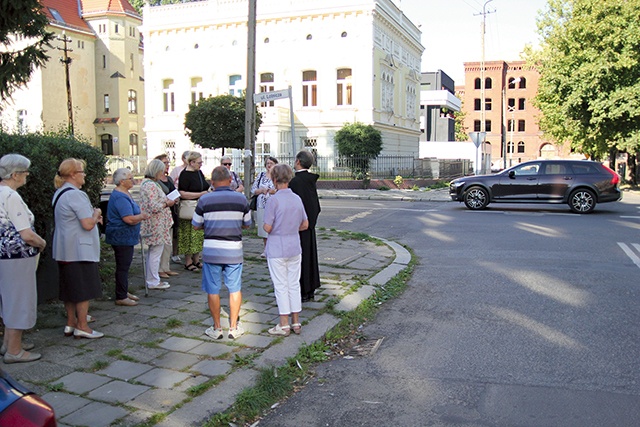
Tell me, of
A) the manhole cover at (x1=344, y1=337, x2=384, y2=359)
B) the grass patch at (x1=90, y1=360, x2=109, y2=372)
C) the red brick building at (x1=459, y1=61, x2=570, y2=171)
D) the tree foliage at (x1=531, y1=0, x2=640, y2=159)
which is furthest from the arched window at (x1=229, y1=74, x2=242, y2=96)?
the red brick building at (x1=459, y1=61, x2=570, y2=171)

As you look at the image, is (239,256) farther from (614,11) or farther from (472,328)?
(614,11)

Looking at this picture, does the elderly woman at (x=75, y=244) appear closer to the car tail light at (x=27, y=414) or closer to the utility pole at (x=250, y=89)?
the car tail light at (x=27, y=414)

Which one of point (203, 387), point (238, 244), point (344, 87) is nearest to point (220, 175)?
point (238, 244)

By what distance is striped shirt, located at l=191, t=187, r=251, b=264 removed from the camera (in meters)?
5.77

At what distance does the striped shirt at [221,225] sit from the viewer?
18.9ft

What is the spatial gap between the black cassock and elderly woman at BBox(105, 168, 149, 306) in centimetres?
186

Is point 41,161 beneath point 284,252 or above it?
above

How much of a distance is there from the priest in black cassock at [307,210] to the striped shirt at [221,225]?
3.94 ft

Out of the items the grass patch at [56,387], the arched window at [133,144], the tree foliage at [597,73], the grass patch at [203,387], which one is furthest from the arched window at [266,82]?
the grass patch at [56,387]

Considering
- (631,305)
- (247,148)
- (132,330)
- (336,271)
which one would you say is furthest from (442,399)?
(247,148)

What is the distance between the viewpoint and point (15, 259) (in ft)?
16.3

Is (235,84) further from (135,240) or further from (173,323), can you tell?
(173,323)

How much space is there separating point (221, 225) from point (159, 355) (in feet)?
4.36

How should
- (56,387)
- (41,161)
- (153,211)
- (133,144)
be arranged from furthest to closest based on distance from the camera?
(133,144) < (153,211) < (41,161) < (56,387)
